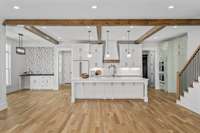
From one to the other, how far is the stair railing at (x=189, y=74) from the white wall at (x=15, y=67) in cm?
833

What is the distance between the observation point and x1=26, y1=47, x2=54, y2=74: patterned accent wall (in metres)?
12.5

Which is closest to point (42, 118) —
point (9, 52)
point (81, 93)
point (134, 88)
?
point (81, 93)

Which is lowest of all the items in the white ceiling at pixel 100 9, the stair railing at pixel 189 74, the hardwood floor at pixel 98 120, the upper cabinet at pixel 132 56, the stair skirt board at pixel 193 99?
the hardwood floor at pixel 98 120

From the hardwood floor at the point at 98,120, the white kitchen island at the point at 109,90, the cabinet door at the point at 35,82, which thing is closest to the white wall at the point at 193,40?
the white kitchen island at the point at 109,90

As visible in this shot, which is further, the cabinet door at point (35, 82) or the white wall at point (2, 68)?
the cabinet door at point (35, 82)

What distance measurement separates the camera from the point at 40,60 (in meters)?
12.5

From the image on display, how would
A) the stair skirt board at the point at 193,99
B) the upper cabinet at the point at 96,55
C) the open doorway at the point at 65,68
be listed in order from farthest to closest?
the open doorway at the point at 65,68 → the upper cabinet at the point at 96,55 → the stair skirt board at the point at 193,99

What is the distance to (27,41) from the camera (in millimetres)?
12156

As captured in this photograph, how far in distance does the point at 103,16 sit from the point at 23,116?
3.75 meters

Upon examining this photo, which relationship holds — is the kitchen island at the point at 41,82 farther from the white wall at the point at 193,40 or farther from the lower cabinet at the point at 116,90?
the white wall at the point at 193,40

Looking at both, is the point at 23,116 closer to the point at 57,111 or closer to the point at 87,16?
the point at 57,111

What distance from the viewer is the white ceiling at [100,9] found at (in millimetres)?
4836

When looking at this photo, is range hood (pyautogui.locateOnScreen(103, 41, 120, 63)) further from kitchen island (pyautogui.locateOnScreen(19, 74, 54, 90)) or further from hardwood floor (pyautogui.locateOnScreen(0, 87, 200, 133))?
hardwood floor (pyautogui.locateOnScreen(0, 87, 200, 133))

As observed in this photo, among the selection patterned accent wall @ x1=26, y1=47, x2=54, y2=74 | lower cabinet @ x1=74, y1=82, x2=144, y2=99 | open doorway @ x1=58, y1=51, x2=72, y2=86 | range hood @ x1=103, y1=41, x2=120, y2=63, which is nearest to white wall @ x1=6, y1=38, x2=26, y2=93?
patterned accent wall @ x1=26, y1=47, x2=54, y2=74
